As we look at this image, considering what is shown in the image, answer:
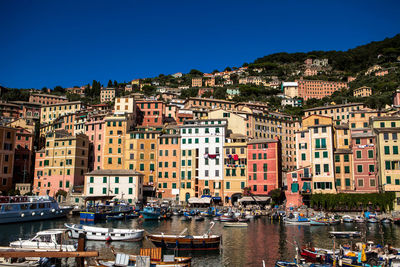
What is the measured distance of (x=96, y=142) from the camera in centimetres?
8212

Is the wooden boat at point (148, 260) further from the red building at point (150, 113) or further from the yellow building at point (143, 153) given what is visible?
the red building at point (150, 113)

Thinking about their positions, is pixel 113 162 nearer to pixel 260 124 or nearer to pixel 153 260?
pixel 260 124

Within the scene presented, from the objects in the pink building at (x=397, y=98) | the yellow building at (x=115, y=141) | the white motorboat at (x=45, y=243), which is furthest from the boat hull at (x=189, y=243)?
the pink building at (x=397, y=98)

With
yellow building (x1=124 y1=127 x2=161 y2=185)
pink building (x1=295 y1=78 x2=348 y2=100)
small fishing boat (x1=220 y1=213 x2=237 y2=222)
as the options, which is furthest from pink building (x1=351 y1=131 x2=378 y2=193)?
pink building (x1=295 y1=78 x2=348 y2=100)

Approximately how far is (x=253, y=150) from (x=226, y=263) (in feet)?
146

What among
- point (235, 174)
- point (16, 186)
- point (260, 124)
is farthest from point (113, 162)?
point (260, 124)

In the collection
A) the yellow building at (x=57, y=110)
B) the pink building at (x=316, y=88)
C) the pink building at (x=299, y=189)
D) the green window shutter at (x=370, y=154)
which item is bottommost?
the pink building at (x=299, y=189)

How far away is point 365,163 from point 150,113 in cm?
5186

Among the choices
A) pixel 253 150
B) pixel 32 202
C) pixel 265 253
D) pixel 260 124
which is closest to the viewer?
pixel 265 253

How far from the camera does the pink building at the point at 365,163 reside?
61000 millimetres

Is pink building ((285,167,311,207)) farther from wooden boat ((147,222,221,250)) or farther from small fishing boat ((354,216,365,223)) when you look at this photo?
wooden boat ((147,222,221,250))

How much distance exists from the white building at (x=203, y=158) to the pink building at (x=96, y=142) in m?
19.8

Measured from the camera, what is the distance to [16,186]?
7681 cm

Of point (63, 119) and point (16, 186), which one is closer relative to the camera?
point (16, 186)
